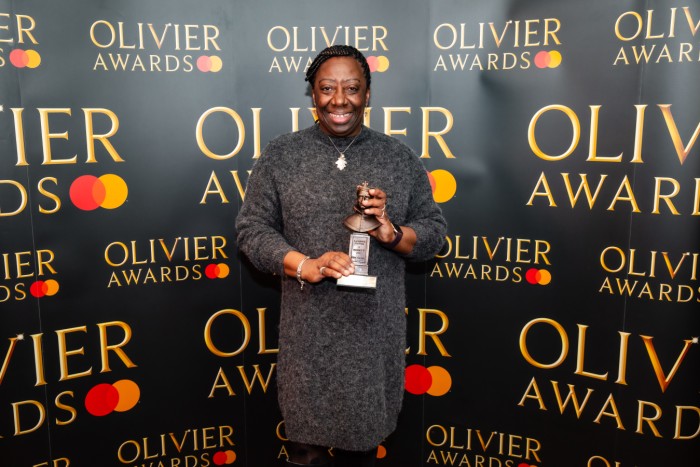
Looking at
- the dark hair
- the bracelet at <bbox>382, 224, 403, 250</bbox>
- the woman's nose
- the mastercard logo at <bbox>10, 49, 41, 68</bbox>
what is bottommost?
the bracelet at <bbox>382, 224, 403, 250</bbox>

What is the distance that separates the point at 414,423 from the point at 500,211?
2.92 ft

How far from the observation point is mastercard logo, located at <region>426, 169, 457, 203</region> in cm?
229

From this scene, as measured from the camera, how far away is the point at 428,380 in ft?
7.90

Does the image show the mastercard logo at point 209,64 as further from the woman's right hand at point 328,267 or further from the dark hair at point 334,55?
the woman's right hand at point 328,267

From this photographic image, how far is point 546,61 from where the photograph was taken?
212 centimetres

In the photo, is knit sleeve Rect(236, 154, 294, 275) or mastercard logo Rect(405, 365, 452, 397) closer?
knit sleeve Rect(236, 154, 294, 275)

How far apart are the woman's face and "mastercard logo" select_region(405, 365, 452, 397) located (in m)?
1.10

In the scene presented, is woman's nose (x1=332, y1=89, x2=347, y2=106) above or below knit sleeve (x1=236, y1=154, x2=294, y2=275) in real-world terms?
above

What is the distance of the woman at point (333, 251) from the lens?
1658 mm

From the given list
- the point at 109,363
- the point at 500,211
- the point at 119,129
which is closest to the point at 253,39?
the point at 119,129

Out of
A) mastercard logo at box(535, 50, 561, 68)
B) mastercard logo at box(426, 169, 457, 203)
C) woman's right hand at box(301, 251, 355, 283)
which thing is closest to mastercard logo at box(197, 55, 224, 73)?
mastercard logo at box(426, 169, 457, 203)

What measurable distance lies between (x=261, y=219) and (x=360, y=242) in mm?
319

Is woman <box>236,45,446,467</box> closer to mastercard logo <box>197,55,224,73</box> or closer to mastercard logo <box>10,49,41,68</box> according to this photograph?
mastercard logo <box>197,55,224,73</box>

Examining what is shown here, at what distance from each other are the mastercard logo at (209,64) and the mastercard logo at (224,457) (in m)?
1.41
